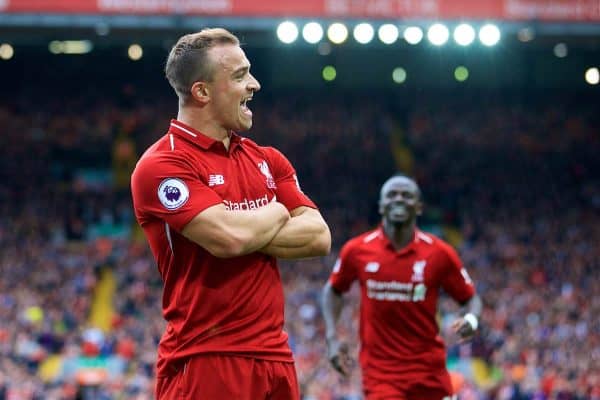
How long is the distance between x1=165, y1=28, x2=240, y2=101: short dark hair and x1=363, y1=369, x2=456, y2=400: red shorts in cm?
377

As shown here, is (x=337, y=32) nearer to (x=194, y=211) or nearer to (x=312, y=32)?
(x=312, y=32)

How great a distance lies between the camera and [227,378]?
3846mm

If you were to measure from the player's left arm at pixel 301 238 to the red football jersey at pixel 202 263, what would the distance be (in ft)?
0.29

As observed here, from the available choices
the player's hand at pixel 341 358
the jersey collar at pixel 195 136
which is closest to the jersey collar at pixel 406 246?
the player's hand at pixel 341 358

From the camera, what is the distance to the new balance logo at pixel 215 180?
3.90 m

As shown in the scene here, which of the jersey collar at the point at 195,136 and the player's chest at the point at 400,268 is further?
the player's chest at the point at 400,268

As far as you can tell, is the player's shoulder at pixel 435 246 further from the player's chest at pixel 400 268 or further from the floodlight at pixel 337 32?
the floodlight at pixel 337 32

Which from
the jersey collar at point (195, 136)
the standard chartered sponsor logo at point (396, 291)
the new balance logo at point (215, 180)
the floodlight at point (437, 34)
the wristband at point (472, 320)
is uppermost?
the floodlight at point (437, 34)

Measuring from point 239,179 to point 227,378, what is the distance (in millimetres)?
749

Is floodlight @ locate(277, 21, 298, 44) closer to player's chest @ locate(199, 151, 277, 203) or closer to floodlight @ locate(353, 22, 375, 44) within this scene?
floodlight @ locate(353, 22, 375, 44)

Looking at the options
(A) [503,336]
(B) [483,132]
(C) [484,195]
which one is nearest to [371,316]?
(A) [503,336]

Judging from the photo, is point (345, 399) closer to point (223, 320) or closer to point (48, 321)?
point (48, 321)

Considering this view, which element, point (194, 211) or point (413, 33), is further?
Answer: point (413, 33)

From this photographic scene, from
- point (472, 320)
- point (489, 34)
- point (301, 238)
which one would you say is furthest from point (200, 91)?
point (489, 34)
